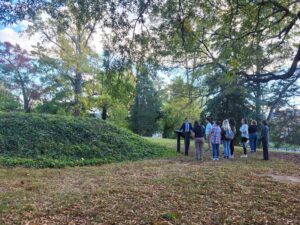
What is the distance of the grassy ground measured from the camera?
189 inches

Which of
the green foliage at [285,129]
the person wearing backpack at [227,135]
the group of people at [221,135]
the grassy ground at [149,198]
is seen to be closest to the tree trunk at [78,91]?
the group of people at [221,135]

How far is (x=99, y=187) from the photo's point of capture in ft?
22.0

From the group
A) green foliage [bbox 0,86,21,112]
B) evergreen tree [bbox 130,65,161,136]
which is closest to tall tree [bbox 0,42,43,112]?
green foliage [bbox 0,86,21,112]

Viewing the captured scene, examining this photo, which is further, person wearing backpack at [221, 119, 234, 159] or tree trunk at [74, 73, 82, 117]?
tree trunk at [74, 73, 82, 117]

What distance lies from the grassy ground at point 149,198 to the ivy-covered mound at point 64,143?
1.97 m

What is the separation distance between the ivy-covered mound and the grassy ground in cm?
197

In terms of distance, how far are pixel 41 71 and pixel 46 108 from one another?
3.18 metres

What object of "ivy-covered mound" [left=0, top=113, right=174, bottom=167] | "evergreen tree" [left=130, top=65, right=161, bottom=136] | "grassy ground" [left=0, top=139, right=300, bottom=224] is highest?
"evergreen tree" [left=130, top=65, right=161, bottom=136]

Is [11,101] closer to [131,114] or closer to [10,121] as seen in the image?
[131,114]

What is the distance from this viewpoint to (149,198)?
5.84 m

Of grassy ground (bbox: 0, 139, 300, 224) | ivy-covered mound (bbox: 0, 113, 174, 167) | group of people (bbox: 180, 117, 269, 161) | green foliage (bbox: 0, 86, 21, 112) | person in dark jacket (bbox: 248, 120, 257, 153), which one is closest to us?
grassy ground (bbox: 0, 139, 300, 224)

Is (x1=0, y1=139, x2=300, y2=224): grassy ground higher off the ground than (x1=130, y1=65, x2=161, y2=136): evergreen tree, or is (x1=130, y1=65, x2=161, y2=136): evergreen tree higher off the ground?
(x1=130, y1=65, x2=161, y2=136): evergreen tree

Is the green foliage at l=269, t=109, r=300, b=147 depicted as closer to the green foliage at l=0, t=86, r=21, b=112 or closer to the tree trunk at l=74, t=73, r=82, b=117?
the tree trunk at l=74, t=73, r=82, b=117

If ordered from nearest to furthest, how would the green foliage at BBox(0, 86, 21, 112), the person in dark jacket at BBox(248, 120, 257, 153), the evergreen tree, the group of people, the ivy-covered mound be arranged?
the ivy-covered mound < the group of people < the person in dark jacket at BBox(248, 120, 257, 153) < the green foliage at BBox(0, 86, 21, 112) < the evergreen tree
